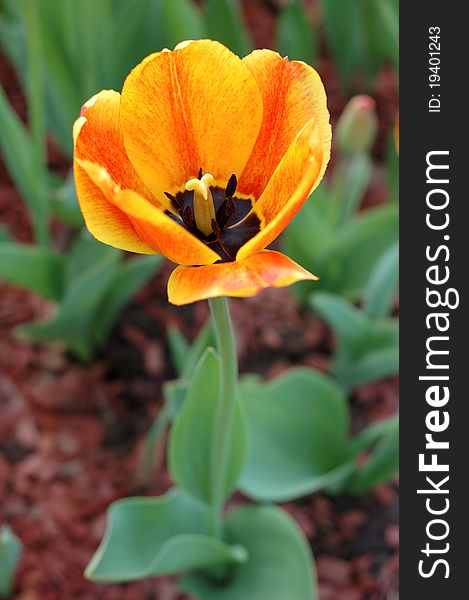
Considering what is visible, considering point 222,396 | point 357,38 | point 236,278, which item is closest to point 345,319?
point 222,396

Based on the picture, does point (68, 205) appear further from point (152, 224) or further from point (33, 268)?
point (152, 224)

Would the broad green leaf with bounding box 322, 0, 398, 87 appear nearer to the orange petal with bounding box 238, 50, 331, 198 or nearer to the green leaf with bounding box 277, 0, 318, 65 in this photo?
the green leaf with bounding box 277, 0, 318, 65

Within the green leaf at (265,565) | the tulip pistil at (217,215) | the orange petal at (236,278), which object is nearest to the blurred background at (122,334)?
the green leaf at (265,565)

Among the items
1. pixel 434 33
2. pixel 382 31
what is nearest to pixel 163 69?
pixel 434 33

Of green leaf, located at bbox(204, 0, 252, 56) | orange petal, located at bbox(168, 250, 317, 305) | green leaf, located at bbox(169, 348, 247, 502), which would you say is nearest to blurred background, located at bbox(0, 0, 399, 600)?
green leaf, located at bbox(204, 0, 252, 56)

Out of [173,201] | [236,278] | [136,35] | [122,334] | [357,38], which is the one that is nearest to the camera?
[236,278]

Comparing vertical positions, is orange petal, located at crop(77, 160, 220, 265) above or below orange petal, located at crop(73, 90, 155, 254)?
below

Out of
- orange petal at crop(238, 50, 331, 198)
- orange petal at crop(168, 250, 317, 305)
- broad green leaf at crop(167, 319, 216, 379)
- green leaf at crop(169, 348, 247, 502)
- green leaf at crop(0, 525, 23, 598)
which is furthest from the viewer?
green leaf at crop(0, 525, 23, 598)
